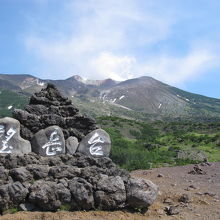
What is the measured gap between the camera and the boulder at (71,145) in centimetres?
1220

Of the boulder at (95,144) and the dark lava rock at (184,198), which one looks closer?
the boulder at (95,144)

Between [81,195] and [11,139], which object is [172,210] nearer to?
[81,195]

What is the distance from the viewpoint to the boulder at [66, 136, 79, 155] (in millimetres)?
12195

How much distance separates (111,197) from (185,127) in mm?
55270

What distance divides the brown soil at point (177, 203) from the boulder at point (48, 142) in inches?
85.4

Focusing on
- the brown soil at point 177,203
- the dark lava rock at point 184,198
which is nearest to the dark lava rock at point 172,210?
the brown soil at point 177,203

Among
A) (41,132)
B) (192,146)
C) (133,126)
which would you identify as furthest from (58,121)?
(133,126)

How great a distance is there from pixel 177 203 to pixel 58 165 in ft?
13.5

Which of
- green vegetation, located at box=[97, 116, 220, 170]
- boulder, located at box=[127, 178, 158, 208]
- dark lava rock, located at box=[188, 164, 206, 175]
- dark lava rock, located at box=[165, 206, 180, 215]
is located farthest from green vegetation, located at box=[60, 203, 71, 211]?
green vegetation, located at box=[97, 116, 220, 170]

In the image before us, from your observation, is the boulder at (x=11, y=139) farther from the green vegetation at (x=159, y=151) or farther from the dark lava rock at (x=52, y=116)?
the green vegetation at (x=159, y=151)

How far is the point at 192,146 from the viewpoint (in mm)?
39469

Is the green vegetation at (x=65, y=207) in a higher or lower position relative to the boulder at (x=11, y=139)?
lower

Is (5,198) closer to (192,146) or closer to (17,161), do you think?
(17,161)

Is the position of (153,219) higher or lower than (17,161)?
lower
